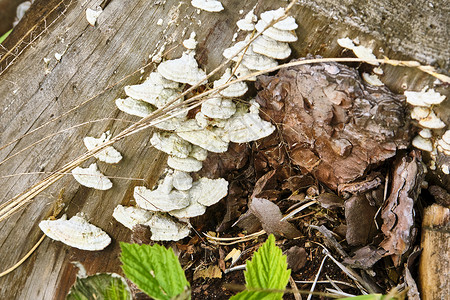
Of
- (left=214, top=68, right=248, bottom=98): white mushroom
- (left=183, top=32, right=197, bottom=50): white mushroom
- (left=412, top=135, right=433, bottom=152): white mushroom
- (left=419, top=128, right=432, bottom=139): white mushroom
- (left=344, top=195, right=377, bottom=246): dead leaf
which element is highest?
(left=183, top=32, right=197, bottom=50): white mushroom

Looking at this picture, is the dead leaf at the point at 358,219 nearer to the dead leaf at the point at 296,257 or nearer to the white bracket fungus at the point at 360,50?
the dead leaf at the point at 296,257

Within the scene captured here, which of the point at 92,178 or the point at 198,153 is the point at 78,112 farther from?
the point at 198,153

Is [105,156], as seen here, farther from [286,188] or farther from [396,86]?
[396,86]

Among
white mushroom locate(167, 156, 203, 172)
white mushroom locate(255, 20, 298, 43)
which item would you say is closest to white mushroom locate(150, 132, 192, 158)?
white mushroom locate(167, 156, 203, 172)

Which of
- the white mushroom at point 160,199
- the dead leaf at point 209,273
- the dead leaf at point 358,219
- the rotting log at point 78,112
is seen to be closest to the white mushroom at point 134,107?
the rotting log at point 78,112

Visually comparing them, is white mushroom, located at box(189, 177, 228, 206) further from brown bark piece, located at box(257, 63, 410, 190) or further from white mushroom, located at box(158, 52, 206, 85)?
white mushroom, located at box(158, 52, 206, 85)

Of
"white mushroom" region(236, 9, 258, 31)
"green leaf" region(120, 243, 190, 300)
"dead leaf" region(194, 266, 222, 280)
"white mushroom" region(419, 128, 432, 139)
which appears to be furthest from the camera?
"dead leaf" region(194, 266, 222, 280)
